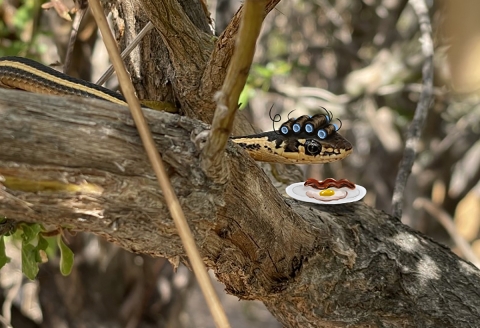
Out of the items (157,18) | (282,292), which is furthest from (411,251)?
(157,18)

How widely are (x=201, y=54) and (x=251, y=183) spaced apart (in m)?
0.65

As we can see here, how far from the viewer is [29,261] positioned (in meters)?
1.46

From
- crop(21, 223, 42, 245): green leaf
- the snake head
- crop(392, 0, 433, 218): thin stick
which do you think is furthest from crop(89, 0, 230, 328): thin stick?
crop(392, 0, 433, 218): thin stick

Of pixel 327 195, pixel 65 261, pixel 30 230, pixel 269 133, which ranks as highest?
pixel 269 133

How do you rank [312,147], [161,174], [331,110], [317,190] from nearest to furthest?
[161,174] < [317,190] < [312,147] < [331,110]

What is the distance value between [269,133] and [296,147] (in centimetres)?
12

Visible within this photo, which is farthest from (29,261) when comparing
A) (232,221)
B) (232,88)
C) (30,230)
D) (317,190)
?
(232,88)

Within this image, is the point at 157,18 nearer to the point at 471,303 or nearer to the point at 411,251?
the point at 411,251

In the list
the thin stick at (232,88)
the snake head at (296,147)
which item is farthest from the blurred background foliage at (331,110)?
the thin stick at (232,88)

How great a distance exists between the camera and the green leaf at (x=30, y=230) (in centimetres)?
142

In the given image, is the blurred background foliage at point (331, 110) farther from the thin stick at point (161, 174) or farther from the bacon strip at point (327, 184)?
the thin stick at point (161, 174)

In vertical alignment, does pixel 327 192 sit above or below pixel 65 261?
above

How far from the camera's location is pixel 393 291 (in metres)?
1.51

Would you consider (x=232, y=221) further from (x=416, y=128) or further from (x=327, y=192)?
(x=416, y=128)
